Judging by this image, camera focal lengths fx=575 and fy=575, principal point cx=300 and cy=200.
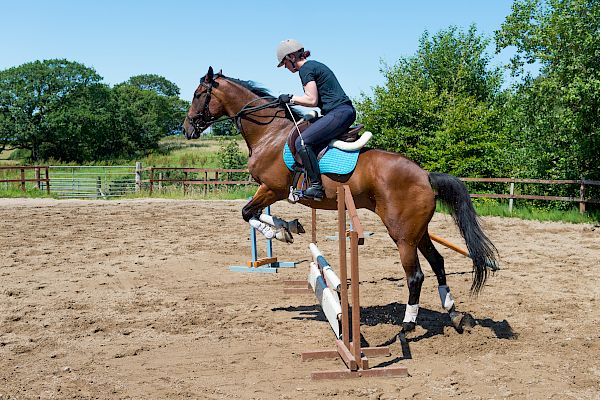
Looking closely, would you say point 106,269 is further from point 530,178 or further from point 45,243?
point 530,178

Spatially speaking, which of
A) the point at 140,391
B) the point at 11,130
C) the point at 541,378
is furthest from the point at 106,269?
the point at 11,130

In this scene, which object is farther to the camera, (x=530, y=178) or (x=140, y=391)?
(x=530, y=178)

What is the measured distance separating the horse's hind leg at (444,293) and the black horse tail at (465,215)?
0.34m

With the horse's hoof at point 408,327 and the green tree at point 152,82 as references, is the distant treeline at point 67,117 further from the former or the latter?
the horse's hoof at point 408,327

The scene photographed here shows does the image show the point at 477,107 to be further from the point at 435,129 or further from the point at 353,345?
the point at 353,345

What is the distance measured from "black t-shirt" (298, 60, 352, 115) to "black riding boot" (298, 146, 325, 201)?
50 centimetres

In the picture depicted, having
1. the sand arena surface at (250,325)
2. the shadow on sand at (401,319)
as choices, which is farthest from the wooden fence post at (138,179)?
the shadow on sand at (401,319)

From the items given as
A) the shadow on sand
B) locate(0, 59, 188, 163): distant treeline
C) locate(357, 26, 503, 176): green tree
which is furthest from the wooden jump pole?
locate(0, 59, 188, 163): distant treeline

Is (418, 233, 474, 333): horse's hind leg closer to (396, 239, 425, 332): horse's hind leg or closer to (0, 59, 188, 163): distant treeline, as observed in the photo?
(396, 239, 425, 332): horse's hind leg

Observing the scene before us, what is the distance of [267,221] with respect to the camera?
6629mm

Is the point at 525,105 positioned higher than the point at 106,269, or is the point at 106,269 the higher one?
the point at 525,105

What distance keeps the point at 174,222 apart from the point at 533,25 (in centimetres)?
1129

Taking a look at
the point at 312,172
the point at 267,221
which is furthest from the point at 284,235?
the point at 312,172

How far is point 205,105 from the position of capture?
692 centimetres
